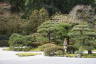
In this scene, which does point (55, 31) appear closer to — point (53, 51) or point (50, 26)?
point (50, 26)

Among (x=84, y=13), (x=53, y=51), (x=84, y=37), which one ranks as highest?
(x=84, y=37)

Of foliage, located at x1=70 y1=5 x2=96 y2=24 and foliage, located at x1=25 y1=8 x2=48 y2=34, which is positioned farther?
foliage, located at x1=70 y1=5 x2=96 y2=24

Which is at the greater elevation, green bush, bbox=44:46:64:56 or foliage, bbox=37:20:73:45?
foliage, bbox=37:20:73:45

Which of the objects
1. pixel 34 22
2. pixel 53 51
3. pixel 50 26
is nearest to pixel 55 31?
pixel 50 26

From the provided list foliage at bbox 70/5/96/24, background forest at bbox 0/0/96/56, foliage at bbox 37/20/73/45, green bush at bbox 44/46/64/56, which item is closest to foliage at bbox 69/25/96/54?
background forest at bbox 0/0/96/56

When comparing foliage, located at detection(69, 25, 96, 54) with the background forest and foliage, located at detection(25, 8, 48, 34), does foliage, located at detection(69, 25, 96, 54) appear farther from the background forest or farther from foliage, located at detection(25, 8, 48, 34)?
foliage, located at detection(25, 8, 48, 34)

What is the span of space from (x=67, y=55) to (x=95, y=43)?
223cm

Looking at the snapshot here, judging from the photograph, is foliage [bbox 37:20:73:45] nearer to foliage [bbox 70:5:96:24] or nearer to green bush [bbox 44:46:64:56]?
green bush [bbox 44:46:64:56]

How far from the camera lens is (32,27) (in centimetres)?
3253

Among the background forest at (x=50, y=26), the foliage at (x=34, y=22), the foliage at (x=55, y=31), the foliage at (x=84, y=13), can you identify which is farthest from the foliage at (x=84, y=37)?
the foliage at (x=84, y=13)

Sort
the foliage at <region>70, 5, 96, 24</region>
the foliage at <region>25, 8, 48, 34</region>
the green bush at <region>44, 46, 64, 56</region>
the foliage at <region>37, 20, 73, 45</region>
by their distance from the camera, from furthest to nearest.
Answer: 1. the foliage at <region>70, 5, 96, 24</region>
2. the foliage at <region>25, 8, 48, 34</region>
3. the foliage at <region>37, 20, 73, 45</region>
4. the green bush at <region>44, 46, 64, 56</region>

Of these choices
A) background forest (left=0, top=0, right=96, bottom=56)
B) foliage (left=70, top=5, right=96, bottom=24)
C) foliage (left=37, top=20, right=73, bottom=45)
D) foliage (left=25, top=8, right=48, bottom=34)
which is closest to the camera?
background forest (left=0, top=0, right=96, bottom=56)

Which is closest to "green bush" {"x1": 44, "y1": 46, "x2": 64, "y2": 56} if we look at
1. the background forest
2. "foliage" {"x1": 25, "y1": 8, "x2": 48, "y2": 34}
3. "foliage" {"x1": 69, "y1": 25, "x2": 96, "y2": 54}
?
the background forest

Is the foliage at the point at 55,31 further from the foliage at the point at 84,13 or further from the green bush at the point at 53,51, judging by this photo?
the foliage at the point at 84,13
